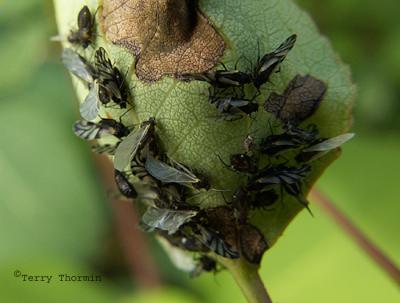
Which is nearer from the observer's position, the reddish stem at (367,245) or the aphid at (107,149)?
the aphid at (107,149)

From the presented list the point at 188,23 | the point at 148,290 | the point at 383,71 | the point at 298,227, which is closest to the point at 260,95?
the point at 188,23

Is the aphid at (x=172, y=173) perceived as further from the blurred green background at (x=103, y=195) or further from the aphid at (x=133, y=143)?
the blurred green background at (x=103, y=195)

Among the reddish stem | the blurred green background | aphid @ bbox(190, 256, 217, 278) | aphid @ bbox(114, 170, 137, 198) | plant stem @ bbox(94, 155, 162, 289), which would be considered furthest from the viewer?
plant stem @ bbox(94, 155, 162, 289)

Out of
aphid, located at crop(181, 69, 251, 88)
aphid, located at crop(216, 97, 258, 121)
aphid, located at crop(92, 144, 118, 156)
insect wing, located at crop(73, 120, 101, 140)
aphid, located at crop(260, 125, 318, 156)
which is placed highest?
aphid, located at crop(181, 69, 251, 88)

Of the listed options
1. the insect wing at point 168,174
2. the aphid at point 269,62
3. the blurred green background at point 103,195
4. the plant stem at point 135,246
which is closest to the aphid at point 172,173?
the insect wing at point 168,174

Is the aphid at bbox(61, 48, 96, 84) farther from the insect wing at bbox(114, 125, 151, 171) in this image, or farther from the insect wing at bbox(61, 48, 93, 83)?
the insect wing at bbox(114, 125, 151, 171)

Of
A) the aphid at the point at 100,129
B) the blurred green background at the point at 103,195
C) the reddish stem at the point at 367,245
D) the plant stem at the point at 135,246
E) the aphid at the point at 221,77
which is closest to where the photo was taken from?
the aphid at the point at 221,77

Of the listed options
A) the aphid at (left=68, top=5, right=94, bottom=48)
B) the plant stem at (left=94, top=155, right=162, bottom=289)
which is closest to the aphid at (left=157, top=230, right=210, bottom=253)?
the aphid at (left=68, top=5, right=94, bottom=48)
